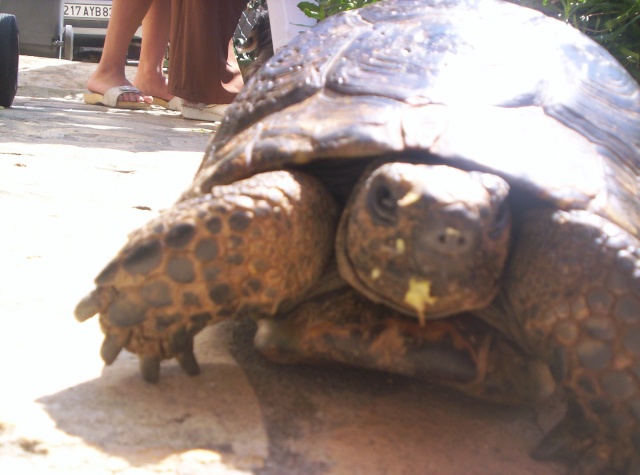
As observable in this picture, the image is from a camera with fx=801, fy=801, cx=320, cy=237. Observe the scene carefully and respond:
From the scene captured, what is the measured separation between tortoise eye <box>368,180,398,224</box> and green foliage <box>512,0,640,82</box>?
9.43 ft

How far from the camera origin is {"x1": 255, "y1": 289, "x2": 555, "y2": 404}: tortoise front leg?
1.59 metres

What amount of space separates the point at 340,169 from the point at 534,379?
0.61 metres

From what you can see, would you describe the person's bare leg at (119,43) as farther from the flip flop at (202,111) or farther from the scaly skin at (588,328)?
the scaly skin at (588,328)

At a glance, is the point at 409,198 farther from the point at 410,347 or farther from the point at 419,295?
the point at 410,347

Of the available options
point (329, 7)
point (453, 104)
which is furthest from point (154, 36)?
point (453, 104)

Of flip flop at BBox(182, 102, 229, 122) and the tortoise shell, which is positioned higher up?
the tortoise shell

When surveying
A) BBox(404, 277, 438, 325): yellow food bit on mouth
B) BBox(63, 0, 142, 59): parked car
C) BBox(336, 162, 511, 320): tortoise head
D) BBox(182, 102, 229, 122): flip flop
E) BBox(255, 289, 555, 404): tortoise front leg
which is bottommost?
BBox(63, 0, 142, 59): parked car

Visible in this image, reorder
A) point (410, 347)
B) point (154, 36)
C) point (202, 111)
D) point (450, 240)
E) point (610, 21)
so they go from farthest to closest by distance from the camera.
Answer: point (202, 111) < point (154, 36) < point (610, 21) < point (410, 347) < point (450, 240)

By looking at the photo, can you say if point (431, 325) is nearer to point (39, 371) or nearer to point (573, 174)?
point (573, 174)

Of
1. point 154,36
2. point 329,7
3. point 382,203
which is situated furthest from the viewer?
point 154,36

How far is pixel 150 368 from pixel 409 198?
0.62 metres

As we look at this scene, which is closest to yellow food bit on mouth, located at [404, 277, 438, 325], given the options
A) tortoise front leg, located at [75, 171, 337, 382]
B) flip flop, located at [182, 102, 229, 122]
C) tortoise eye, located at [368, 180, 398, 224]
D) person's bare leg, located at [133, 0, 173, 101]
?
tortoise eye, located at [368, 180, 398, 224]

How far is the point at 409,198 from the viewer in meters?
1.41

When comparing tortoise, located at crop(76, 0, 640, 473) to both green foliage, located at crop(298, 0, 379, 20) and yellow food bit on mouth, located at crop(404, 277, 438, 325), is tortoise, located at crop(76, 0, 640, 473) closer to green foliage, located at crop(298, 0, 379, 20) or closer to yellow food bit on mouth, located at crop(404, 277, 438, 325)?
yellow food bit on mouth, located at crop(404, 277, 438, 325)
